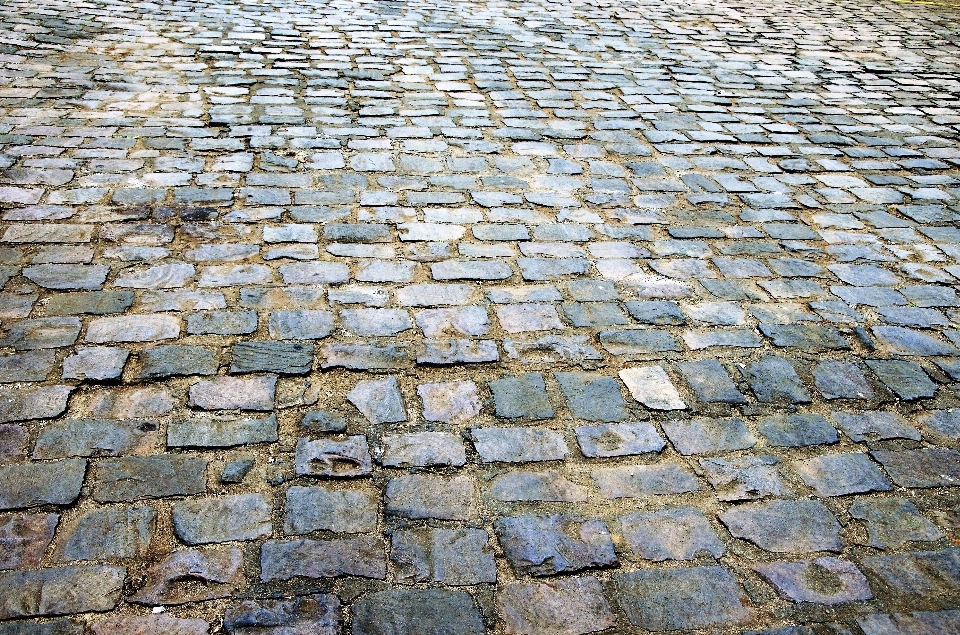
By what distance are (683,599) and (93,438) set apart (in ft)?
5.87

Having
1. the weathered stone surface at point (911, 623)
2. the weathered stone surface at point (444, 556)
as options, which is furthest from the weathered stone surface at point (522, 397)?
the weathered stone surface at point (911, 623)

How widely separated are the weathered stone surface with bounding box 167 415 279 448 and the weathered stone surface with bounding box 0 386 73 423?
1.30 ft

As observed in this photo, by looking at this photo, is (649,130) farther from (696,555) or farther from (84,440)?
(84,440)

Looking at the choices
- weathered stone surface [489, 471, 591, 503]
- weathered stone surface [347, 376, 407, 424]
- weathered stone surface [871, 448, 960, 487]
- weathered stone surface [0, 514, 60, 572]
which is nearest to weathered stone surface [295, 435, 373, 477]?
weathered stone surface [347, 376, 407, 424]

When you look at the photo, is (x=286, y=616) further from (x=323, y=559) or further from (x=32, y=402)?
(x=32, y=402)

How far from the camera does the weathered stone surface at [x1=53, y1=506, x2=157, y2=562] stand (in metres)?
1.99

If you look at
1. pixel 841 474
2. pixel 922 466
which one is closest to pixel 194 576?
pixel 841 474

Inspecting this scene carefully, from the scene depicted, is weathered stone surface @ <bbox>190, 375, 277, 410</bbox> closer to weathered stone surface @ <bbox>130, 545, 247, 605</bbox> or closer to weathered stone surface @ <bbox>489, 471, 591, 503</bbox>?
weathered stone surface @ <bbox>130, 545, 247, 605</bbox>

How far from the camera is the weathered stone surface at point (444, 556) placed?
6.52ft

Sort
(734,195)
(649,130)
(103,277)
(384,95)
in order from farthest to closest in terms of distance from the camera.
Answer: (384,95) → (649,130) → (734,195) → (103,277)

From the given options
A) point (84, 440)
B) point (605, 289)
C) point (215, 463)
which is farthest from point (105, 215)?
point (605, 289)

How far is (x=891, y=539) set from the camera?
217 centimetres

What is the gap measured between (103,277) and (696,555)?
2555mm

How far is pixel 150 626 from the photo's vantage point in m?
1.82
